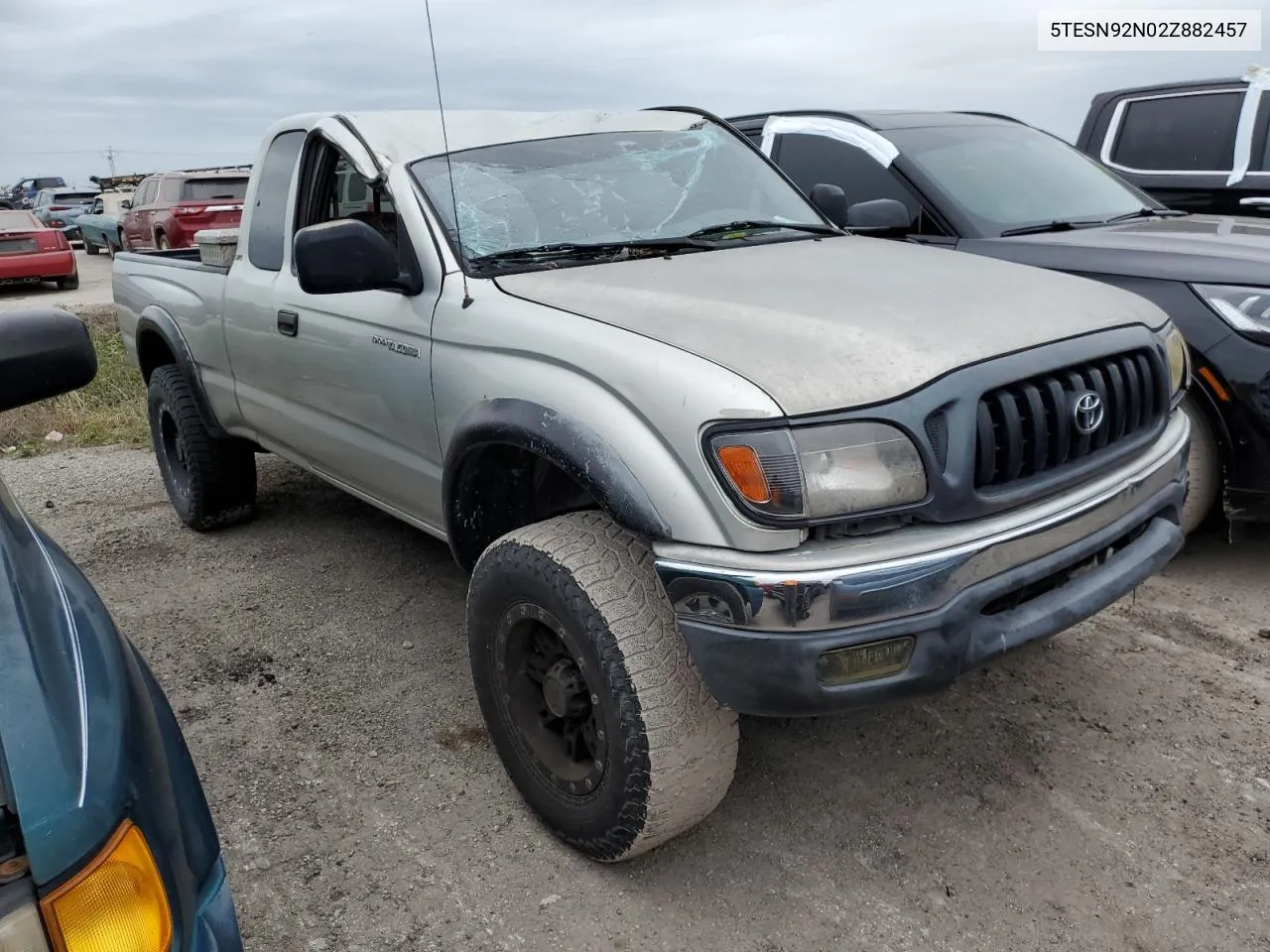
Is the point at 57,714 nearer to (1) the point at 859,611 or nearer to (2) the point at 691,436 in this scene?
(2) the point at 691,436

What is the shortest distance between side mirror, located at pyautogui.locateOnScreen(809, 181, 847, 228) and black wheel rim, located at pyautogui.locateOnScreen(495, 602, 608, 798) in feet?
6.95

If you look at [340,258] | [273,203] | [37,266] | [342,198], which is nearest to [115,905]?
[340,258]

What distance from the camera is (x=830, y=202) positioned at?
3877 millimetres

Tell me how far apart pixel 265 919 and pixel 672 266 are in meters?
1.89

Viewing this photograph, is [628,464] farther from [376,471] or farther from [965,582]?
[376,471]

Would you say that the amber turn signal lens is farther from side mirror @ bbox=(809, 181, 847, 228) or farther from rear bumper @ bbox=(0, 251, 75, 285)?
rear bumper @ bbox=(0, 251, 75, 285)

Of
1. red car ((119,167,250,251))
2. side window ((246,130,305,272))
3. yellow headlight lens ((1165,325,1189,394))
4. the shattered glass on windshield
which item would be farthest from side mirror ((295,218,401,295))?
red car ((119,167,250,251))

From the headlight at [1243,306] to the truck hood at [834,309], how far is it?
110 centimetres

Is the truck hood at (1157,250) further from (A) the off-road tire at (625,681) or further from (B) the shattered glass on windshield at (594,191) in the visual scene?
(A) the off-road tire at (625,681)

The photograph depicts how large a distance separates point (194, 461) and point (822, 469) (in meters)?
3.59

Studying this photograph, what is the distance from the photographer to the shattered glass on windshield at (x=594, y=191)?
3.03 metres

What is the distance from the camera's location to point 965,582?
82.0 inches

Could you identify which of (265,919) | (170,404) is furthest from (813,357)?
(170,404)

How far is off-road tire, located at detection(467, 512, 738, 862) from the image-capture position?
2180mm
